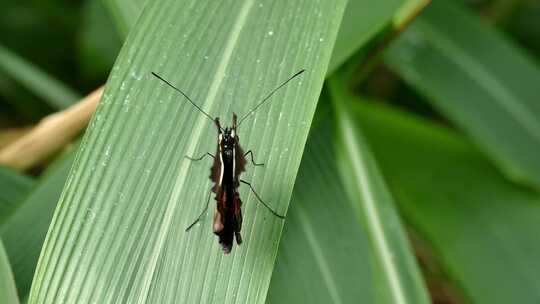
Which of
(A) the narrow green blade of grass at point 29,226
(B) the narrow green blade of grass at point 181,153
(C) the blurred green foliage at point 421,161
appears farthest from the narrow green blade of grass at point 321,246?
(A) the narrow green blade of grass at point 29,226

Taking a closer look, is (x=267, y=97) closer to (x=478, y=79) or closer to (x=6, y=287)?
(x=6, y=287)

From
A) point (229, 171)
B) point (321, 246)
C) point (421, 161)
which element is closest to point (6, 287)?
point (229, 171)

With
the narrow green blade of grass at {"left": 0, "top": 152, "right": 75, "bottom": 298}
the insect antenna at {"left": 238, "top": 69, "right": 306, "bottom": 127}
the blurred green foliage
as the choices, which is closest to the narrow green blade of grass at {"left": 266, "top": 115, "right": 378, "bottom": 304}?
the blurred green foliage

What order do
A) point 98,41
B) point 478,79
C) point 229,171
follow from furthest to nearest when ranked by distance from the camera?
point 98,41, point 478,79, point 229,171

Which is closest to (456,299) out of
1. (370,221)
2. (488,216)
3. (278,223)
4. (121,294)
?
(488,216)

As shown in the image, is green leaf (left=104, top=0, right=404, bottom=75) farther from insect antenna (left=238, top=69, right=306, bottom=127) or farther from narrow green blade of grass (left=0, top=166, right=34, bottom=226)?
narrow green blade of grass (left=0, top=166, right=34, bottom=226)

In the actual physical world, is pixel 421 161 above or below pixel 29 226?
above
